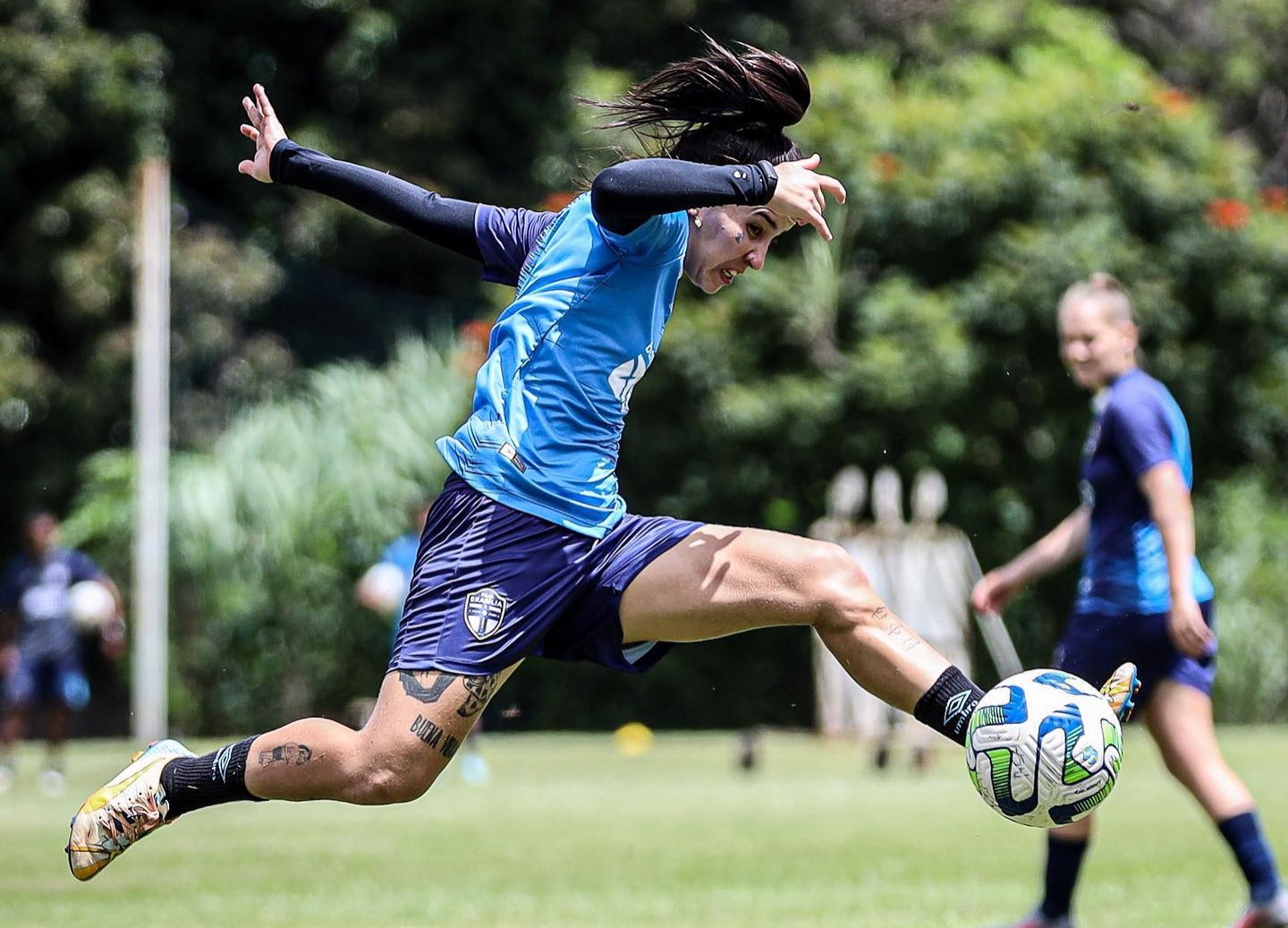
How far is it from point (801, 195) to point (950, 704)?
1323 mm

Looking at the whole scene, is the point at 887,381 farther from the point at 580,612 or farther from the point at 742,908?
the point at 580,612

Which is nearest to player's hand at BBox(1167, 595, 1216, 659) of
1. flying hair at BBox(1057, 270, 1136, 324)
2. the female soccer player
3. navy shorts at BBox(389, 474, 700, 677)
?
the female soccer player

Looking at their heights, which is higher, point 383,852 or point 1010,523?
point 383,852

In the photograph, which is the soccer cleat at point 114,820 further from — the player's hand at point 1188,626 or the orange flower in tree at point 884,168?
the orange flower in tree at point 884,168

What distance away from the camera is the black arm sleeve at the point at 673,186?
4812 millimetres

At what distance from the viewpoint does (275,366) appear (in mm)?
20734

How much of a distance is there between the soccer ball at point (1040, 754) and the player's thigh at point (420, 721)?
1.27 meters

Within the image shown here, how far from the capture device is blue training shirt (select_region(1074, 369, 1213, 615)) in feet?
22.4

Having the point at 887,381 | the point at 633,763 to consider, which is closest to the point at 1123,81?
the point at 887,381

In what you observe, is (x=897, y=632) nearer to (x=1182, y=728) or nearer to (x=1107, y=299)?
(x=1182, y=728)

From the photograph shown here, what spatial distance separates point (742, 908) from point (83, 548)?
1428 cm

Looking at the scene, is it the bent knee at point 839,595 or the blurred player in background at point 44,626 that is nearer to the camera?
the bent knee at point 839,595

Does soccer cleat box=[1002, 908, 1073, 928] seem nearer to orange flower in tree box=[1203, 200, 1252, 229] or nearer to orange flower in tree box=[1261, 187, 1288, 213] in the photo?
orange flower in tree box=[1203, 200, 1252, 229]

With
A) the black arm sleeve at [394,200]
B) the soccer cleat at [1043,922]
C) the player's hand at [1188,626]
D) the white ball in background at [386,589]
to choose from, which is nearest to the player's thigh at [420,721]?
the black arm sleeve at [394,200]
